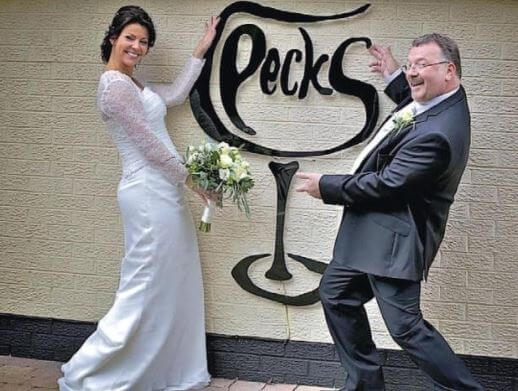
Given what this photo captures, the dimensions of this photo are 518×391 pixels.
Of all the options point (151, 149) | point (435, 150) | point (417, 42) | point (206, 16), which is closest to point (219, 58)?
point (206, 16)

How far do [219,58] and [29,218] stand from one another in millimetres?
1600

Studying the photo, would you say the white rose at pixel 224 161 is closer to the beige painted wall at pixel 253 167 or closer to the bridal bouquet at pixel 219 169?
the bridal bouquet at pixel 219 169

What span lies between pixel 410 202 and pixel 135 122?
1545 mm

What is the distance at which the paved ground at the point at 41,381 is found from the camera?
4.84 metres

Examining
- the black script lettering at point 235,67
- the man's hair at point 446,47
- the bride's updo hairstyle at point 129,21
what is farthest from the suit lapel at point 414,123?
the bride's updo hairstyle at point 129,21

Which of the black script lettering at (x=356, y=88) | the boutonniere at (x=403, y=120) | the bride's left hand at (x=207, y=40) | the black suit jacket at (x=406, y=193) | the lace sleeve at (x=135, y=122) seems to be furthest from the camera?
the bride's left hand at (x=207, y=40)

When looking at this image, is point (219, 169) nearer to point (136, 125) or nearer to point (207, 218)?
point (207, 218)

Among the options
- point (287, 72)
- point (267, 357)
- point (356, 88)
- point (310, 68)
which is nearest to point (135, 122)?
point (287, 72)

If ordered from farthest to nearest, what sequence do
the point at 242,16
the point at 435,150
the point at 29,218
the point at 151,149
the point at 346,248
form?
1. the point at 29,218
2. the point at 242,16
3. the point at 151,149
4. the point at 346,248
5. the point at 435,150

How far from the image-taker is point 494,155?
15.2ft

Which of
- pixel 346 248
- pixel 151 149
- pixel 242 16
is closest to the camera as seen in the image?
pixel 346 248

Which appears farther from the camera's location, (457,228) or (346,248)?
(457,228)

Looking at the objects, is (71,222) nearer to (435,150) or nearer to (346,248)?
(346,248)

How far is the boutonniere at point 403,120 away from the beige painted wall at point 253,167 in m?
0.75
